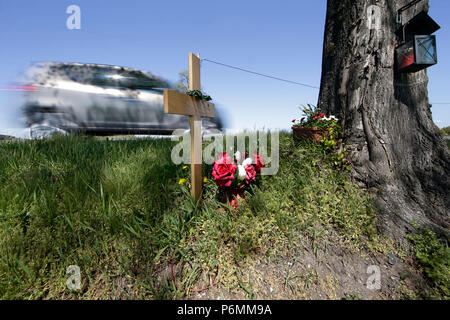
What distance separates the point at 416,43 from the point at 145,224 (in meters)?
2.84

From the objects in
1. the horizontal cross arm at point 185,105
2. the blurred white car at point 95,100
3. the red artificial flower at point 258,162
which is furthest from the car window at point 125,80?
the red artificial flower at point 258,162

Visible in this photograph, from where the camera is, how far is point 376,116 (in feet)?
6.69

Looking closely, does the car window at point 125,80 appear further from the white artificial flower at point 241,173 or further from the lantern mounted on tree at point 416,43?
the lantern mounted on tree at point 416,43

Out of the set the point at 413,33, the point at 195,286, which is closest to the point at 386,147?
the point at 413,33

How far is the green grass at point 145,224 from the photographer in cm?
136

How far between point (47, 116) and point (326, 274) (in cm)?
549

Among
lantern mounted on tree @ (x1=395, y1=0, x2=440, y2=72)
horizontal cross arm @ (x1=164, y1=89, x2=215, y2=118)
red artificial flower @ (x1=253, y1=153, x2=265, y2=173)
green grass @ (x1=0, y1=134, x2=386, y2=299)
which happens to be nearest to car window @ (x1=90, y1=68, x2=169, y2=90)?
green grass @ (x1=0, y1=134, x2=386, y2=299)

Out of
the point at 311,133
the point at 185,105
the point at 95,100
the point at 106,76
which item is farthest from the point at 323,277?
the point at 106,76

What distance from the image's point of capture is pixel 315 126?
2.38 metres

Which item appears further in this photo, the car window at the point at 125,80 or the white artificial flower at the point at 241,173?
the car window at the point at 125,80

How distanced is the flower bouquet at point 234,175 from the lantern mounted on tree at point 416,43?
1.65 meters

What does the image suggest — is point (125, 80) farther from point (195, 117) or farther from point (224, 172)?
point (224, 172)

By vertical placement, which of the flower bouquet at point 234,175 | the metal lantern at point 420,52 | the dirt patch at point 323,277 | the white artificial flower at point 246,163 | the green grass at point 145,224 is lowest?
the dirt patch at point 323,277
